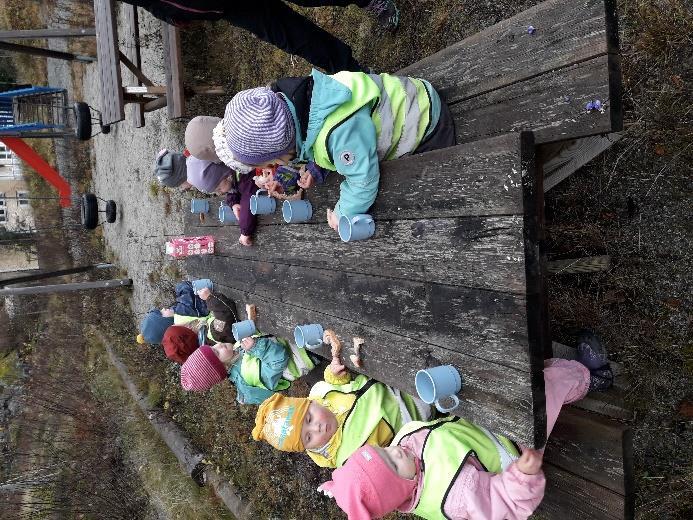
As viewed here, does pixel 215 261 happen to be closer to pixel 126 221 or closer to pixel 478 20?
pixel 478 20

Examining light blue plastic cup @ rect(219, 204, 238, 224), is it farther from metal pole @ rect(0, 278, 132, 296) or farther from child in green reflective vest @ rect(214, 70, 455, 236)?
metal pole @ rect(0, 278, 132, 296)

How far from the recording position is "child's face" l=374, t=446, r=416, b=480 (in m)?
2.19

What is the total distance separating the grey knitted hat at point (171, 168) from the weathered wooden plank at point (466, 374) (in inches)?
95.9

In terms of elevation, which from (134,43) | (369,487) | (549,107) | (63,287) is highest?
(134,43)

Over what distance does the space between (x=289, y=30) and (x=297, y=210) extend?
1.54m

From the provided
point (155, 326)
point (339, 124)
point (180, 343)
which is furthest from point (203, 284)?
point (339, 124)

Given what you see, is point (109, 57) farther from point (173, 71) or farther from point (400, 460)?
point (400, 460)

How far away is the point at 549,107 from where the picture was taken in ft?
6.47

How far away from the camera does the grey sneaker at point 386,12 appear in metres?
3.70

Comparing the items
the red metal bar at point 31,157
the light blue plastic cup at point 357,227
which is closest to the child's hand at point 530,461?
the light blue plastic cup at point 357,227

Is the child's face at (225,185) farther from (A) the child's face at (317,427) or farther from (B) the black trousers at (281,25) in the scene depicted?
(A) the child's face at (317,427)

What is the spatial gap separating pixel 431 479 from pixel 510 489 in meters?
0.29

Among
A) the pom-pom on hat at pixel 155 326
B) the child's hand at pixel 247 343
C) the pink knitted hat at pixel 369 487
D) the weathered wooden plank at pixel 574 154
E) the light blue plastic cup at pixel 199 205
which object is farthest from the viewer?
the pom-pom on hat at pixel 155 326

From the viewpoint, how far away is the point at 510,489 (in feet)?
6.65
